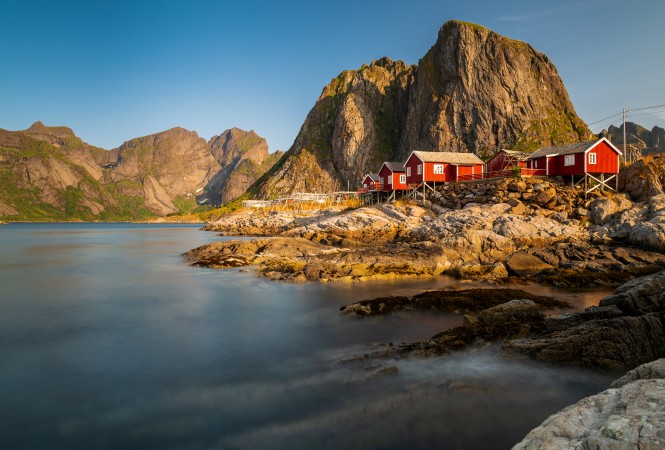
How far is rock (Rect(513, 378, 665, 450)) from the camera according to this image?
4332 mm

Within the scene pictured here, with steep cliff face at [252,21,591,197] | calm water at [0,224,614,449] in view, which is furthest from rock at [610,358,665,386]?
steep cliff face at [252,21,591,197]

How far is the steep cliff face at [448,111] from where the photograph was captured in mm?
107250

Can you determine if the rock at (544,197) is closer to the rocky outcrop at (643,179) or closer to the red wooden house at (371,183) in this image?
the rocky outcrop at (643,179)

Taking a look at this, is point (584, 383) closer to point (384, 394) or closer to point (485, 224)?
point (384, 394)

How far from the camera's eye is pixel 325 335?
15781mm

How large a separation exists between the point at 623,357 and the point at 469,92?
118201mm

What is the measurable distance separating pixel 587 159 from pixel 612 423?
48.0 metres

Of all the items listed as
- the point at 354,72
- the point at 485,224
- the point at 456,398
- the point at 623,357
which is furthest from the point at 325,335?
the point at 354,72

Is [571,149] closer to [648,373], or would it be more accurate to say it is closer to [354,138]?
[648,373]

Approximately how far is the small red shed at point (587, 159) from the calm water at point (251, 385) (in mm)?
29795

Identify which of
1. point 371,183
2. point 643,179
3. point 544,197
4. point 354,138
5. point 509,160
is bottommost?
point 544,197

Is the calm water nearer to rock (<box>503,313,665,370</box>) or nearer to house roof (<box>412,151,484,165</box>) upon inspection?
rock (<box>503,313,665,370</box>)

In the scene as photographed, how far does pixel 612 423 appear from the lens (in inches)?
185

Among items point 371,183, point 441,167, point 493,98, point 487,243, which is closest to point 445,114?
point 493,98
